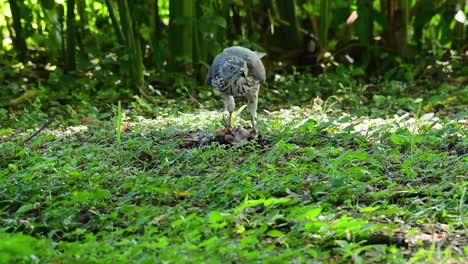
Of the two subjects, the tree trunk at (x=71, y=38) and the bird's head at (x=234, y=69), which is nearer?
the bird's head at (x=234, y=69)

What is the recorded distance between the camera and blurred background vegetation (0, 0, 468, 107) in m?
9.25

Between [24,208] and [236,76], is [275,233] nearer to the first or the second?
[24,208]

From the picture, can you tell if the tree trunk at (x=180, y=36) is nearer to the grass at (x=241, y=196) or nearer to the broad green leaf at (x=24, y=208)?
the grass at (x=241, y=196)

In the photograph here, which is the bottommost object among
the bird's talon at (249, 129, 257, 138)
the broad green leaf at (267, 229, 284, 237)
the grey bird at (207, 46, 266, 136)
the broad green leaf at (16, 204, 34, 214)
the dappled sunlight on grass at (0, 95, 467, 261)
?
the bird's talon at (249, 129, 257, 138)

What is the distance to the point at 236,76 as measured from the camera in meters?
6.55

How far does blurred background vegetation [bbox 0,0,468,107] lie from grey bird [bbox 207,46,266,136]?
83.2 inches

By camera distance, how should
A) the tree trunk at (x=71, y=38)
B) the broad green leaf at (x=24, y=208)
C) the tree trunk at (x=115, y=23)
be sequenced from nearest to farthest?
1. the broad green leaf at (x=24, y=208)
2. the tree trunk at (x=115, y=23)
3. the tree trunk at (x=71, y=38)

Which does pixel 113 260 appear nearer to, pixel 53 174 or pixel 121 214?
pixel 121 214

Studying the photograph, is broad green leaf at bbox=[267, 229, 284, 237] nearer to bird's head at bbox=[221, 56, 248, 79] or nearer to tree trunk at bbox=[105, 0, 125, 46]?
bird's head at bbox=[221, 56, 248, 79]

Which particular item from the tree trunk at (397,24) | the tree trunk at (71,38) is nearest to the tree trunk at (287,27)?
the tree trunk at (397,24)

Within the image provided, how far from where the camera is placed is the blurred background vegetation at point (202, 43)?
9.25 meters

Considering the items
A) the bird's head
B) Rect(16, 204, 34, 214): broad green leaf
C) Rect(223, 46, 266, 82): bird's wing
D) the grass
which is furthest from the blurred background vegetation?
Rect(16, 204, 34, 214): broad green leaf

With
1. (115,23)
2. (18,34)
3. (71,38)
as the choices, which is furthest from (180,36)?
(18,34)

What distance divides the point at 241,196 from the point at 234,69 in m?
1.95
